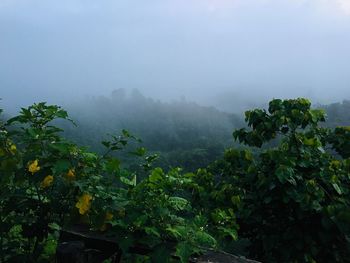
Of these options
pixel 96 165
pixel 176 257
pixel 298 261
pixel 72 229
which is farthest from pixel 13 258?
pixel 298 261

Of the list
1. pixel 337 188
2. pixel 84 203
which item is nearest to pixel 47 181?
pixel 84 203

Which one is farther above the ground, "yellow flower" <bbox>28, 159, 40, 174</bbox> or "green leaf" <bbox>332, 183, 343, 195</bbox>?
"yellow flower" <bbox>28, 159, 40, 174</bbox>

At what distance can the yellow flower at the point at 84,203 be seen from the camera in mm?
2615

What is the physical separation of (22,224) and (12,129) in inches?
24.7

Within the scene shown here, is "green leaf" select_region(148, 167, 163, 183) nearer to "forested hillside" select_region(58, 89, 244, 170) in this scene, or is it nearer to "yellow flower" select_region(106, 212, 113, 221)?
"yellow flower" select_region(106, 212, 113, 221)

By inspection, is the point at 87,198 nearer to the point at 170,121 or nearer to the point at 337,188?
the point at 337,188

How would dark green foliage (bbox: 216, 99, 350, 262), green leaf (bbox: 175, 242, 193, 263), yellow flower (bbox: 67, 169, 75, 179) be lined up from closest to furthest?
green leaf (bbox: 175, 242, 193, 263), yellow flower (bbox: 67, 169, 75, 179), dark green foliage (bbox: 216, 99, 350, 262)

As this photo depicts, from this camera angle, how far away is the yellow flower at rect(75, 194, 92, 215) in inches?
103

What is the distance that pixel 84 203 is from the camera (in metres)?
2.62

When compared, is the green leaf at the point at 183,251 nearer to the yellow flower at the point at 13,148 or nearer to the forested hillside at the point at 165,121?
the yellow flower at the point at 13,148

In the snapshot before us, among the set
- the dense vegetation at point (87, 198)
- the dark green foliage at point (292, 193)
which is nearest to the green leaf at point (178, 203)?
the dense vegetation at point (87, 198)

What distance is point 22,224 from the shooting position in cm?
292

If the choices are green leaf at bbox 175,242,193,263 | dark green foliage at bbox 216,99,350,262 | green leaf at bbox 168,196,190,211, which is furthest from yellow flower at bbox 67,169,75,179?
dark green foliage at bbox 216,99,350,262

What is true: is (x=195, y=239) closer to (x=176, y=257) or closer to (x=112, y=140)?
(x=176, y=257)
